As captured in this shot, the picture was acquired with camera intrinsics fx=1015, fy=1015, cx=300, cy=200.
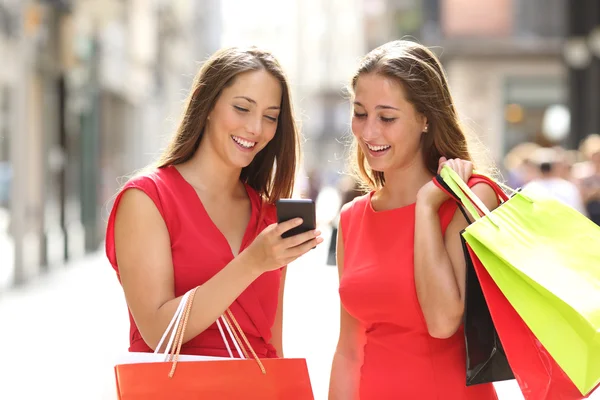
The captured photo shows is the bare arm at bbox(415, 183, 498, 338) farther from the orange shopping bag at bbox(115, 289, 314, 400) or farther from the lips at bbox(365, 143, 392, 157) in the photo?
the orange shopping bag at bbox(115, 289, 314, 400)

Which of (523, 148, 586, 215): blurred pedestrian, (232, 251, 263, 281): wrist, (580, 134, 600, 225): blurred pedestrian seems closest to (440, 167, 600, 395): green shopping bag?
(232, 251, 263, 281): wrist

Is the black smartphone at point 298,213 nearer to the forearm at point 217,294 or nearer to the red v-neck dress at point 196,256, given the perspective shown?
the forearm at point 217,294

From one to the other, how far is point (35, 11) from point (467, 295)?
12.1m

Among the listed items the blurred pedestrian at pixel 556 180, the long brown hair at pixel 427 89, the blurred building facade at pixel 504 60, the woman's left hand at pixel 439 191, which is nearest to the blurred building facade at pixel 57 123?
the long brown hair at pixel 427 89

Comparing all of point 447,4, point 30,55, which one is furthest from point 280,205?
point 447,4

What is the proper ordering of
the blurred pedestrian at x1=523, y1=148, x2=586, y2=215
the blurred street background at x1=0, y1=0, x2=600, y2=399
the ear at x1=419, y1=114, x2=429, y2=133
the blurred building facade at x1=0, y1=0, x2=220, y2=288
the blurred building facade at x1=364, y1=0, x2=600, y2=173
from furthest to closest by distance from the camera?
the blurred building facade at x1=364, y1=0, x2=600, y2=173, the blurred building facade at x1=0, y1=0, x2=220, y2=288, the blurred pedestrian at x1=523, y1=148, x2=586, y2=215, the blurred street background at x1=0, y1=0, x2=600, y2=399, the ear at x1=419, y1=114, x2=429, y2=133

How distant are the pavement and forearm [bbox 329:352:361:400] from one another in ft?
4.13

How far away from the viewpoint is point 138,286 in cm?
313

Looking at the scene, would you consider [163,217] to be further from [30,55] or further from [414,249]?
[30,55]

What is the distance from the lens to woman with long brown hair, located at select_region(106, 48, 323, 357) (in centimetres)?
301

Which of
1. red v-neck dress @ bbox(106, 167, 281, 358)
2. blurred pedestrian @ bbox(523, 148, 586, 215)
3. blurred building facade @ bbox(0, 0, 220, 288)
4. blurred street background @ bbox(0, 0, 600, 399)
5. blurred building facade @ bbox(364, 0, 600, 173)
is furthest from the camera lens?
blurred building facade @ bbox(364, 0, 600, 173)

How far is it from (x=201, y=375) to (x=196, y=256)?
Answer: 47 centimetres

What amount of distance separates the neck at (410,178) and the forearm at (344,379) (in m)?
0.57

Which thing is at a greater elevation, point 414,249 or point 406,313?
point 414,249
